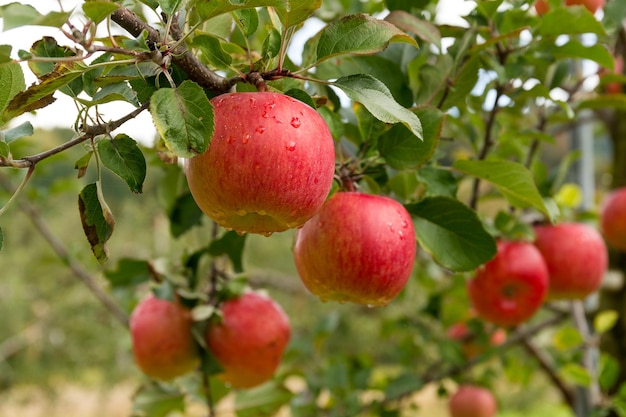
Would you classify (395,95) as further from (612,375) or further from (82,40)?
(612,375)

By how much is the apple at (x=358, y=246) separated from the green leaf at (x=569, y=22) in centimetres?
36

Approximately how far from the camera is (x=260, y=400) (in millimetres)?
1281

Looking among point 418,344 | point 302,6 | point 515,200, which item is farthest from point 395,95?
point 418,344

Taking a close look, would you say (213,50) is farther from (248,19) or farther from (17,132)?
(17,132)

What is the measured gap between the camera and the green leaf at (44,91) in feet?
1.72

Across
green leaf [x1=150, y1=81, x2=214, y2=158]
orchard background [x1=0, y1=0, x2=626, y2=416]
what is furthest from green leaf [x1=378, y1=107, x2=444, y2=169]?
green leaf [x1=150, y1=81, x2=214, y2=158]

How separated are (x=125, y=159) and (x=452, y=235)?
0.40 metres

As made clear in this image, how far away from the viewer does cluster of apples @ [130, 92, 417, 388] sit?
559mm

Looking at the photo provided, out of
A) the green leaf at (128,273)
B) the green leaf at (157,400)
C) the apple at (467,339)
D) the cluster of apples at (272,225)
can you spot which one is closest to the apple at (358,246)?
the cluster of apples at (272,225)

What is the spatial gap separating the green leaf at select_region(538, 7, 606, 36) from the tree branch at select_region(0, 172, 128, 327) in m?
0.96

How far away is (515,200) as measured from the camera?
0.86 metres

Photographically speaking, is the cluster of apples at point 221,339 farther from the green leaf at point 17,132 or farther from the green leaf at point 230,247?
the green leaf at point 17,132

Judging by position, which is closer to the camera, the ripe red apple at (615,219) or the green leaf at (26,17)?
the green leaf at (26,17)

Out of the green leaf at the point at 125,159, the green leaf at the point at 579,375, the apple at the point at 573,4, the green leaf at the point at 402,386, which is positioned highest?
the green leaf at the point at 125,159
